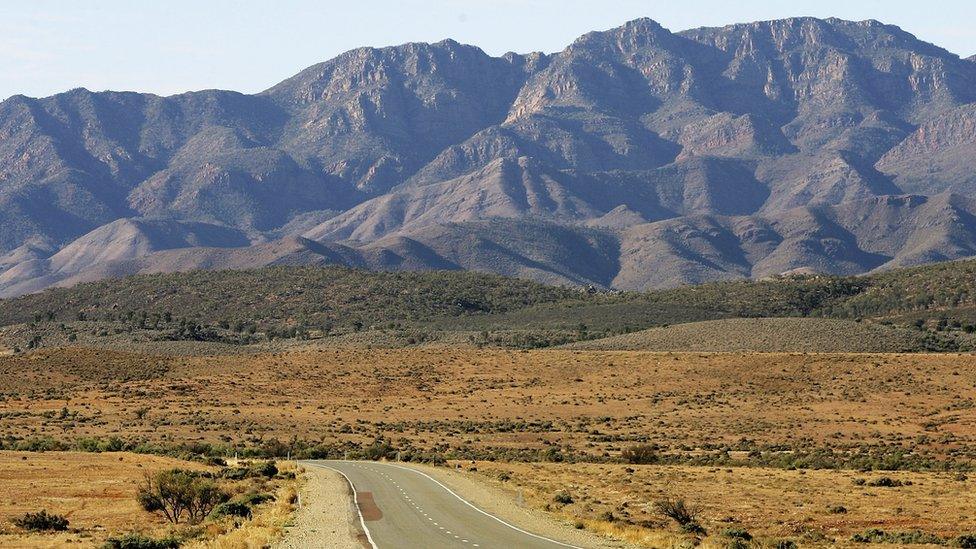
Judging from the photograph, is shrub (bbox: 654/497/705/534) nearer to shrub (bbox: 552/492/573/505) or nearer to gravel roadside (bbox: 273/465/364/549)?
shrub (bbox: 552/492/573/505)

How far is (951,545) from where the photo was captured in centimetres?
3988

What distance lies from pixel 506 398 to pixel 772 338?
39.8 m

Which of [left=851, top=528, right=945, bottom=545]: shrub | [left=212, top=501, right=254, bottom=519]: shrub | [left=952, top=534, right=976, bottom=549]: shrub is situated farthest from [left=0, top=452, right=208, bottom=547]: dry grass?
[left=952, top=534, right=976, bottom=549]: shrub

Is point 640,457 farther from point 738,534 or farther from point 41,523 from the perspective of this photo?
point 41,523

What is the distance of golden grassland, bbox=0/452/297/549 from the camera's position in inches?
1547

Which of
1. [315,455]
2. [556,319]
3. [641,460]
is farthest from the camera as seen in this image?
[556,319]

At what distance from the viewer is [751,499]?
52594 millimetres

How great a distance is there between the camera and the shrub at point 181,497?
4684 cm

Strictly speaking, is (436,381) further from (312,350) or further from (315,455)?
(315,455)

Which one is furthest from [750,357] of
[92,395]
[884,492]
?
[884,492]

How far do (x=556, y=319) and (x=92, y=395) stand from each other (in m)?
84.8

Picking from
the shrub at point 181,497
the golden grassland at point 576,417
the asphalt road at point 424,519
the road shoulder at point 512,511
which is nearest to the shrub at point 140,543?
the golden grassland at point 576,417

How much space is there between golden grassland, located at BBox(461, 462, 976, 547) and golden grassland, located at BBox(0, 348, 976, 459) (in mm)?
16734

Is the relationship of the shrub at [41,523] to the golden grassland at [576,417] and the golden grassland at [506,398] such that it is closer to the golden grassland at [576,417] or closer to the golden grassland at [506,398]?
the golden grassland at [576,417]
